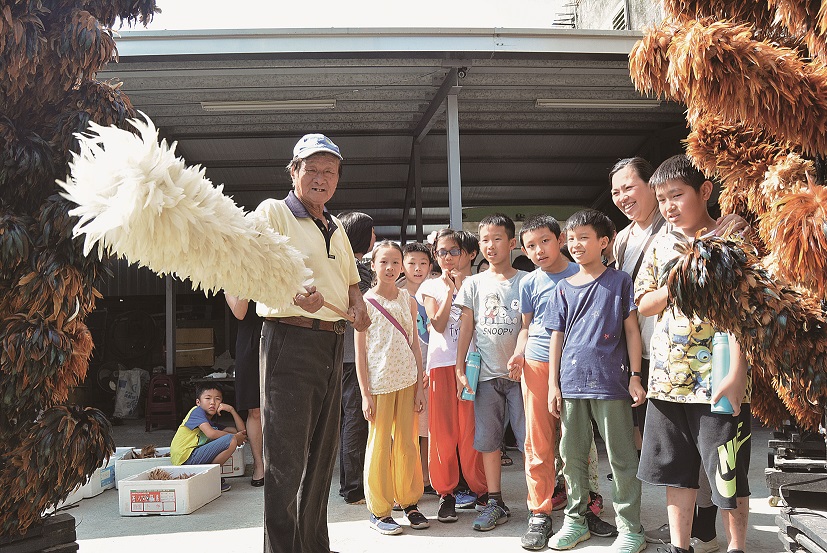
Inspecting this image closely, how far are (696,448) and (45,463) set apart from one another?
232 cm

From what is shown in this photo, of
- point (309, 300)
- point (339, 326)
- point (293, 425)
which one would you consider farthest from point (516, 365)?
point (309, 300)

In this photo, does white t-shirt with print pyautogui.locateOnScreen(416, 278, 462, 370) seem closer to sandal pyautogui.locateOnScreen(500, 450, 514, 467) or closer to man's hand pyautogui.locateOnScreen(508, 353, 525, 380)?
man's hand pyautogui.locateOnScreen(508, 353, 525, 380)

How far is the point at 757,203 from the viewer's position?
174 cm

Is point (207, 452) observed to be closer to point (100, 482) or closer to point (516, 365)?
point (100, 482)

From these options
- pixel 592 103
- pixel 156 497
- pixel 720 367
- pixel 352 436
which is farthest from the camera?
pixel 592 103

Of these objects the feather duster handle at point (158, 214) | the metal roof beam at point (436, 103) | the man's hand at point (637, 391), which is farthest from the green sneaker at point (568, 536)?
the metal roof beam at point (436, 103)

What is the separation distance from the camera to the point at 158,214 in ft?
5.42

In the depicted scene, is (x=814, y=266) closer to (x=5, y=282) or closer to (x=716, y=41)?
(x=716, y=41)

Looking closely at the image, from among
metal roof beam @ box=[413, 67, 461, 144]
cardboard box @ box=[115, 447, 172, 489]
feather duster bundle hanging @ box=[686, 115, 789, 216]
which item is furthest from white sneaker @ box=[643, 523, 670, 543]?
metal roof beam @ box=[413, 67, 461, 144]

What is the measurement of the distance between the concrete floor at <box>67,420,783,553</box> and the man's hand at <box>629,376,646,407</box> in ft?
2.38

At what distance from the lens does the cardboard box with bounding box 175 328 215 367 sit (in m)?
12.0

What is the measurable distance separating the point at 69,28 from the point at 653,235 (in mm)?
2647

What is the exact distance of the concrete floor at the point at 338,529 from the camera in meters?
3.37

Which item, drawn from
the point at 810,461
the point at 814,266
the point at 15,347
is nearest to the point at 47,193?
the point at 15,347
